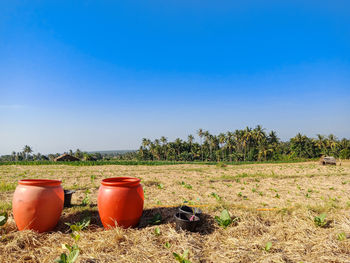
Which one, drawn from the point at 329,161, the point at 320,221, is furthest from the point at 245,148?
the point at 320,221

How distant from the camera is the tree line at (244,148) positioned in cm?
5656

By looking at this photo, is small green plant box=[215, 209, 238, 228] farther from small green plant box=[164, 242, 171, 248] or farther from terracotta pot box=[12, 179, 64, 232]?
terracotta pot box=[12, 179, 64, 232]

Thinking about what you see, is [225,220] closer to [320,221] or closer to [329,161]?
[320,221]

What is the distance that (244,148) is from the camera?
64688mm

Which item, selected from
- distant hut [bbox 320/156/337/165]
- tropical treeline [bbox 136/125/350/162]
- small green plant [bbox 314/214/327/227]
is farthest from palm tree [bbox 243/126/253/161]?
small green plant [bbox 314/214/327/227]

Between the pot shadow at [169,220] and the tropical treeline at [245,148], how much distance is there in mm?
55001

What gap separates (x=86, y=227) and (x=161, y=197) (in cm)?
349

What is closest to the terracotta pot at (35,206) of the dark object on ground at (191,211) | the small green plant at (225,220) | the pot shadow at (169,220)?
the pot shadow at (169,220)

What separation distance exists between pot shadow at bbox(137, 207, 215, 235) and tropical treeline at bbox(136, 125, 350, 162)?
55.0 meters

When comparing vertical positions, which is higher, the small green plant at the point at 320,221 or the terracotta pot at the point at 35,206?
the terracotta pot at the point at 35,206

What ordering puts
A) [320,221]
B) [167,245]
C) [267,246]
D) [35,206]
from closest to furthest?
[267,246], [167,245], [35,206], [320,221]

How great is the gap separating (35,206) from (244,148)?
66315mm

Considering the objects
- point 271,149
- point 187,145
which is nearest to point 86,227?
point 271,149

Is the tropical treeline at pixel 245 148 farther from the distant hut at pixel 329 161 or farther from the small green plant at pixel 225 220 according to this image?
the small green plant at pixel 225 220
